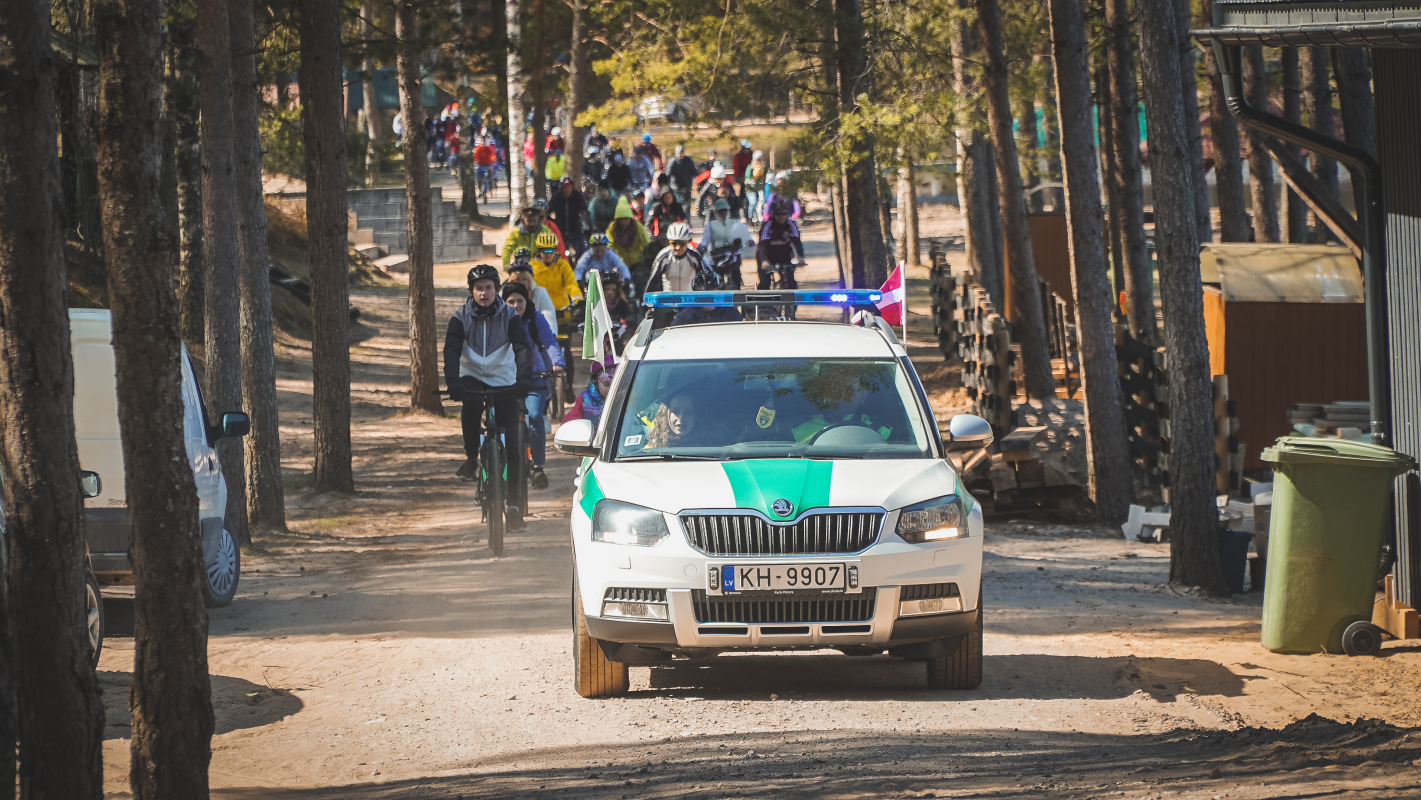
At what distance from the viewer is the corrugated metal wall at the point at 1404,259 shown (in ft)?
29.2

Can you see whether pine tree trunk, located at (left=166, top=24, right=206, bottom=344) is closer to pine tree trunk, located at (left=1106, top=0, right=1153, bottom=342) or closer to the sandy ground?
the sandy ground

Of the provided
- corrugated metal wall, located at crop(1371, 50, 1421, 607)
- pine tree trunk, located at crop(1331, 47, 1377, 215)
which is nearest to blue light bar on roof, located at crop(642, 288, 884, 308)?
corrugated metal wall, located at crop(1371, 50, 1421, 607)

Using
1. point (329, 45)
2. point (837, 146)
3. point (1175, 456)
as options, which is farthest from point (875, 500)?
point (837, 146)

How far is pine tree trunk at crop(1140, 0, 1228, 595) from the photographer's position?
10.9 meters

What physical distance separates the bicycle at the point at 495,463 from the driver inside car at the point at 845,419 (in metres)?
4.58

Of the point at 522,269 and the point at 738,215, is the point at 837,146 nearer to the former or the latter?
the point at 522,269

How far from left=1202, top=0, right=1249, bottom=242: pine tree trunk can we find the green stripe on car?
15933 millimetres

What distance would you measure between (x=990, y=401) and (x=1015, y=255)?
4.06 m

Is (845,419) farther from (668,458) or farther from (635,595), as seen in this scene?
(635,595)

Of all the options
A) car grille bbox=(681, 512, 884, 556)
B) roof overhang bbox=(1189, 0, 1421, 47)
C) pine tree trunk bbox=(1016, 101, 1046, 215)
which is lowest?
car grille bbox=(681, 512, 884, 556)

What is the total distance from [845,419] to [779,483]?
862mm

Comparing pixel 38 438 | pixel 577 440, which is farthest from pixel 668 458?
pixel 38 438

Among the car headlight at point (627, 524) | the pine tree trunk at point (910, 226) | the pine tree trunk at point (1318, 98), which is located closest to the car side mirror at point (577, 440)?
the car headlight at point (627, 524)

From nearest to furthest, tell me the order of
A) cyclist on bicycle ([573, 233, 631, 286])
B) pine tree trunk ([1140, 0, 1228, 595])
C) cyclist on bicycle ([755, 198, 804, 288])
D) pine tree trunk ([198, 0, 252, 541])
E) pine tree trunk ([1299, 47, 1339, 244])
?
1. pine tree trunk ([1140, 0, 1228, 595])
2. pine tree trunk ([198, 0, 252, 541])
3. cyclist on bicycle ([573, 233, 631, 286])
4. pine tree trunk ([1299, 47, 1339, 244])
5. cyclist on bicycle ([755, 198, 804, 288])
